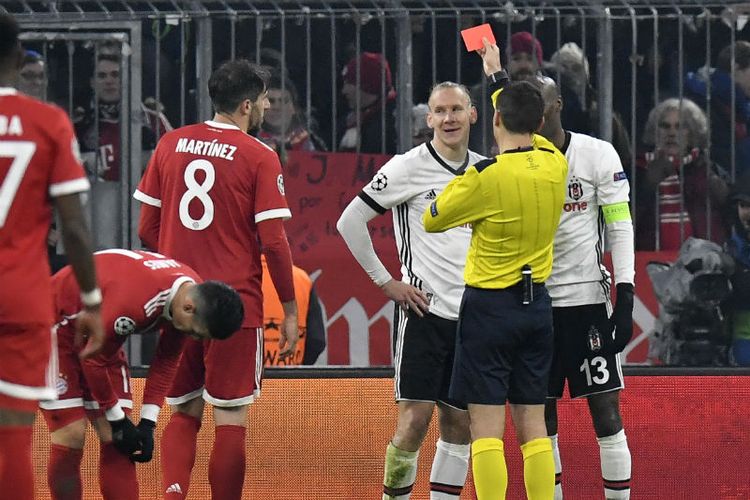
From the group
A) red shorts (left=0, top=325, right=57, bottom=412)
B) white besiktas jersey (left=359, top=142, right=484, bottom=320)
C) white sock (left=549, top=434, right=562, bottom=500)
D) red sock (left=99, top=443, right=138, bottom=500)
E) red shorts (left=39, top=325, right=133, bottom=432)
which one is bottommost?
white sock (left=549, top=434, right=562, bottom=500)

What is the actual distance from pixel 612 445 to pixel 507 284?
3.54 feet

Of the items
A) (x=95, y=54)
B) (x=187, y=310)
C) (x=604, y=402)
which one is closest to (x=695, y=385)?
(x=604, y=402)

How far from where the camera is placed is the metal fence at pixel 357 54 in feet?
31.0

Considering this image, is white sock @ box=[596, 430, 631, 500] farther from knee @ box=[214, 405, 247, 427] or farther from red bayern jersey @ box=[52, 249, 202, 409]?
red bayern jersey @ box=[52, 249, 202, 409]

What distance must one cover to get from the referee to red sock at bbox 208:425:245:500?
1.03 metres

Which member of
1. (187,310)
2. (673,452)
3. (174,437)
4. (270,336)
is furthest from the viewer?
(270,336)

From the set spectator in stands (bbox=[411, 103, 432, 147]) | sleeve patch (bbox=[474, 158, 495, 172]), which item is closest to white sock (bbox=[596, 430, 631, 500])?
sleeve patch (bbox=[474, 158, 495, 172])

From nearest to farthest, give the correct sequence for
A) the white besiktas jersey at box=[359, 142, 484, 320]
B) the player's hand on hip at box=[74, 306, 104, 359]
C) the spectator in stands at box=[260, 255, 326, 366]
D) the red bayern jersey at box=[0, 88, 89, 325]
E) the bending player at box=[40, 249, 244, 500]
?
the red bayern jersey at box=[0, 88, 89, 325] → the player's hand on hip at box=[74, 306, 104, 359] → the bending player at box=[40, 249, 244, 500] → the white besiktas jersey at box=[359, 142, 484, 320] → the spectator in stands at box=[260, 255, 326, 366]

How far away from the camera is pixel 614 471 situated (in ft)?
23.6

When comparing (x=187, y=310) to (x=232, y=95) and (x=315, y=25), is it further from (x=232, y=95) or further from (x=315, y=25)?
(x=315, y=25)

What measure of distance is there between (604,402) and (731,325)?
2.46m

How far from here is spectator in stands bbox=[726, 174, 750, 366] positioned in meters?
9.39

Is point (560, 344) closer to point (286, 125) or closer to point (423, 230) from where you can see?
point (423, 230)

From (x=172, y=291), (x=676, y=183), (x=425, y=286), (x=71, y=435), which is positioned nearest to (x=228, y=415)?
(x=71, y=435)
